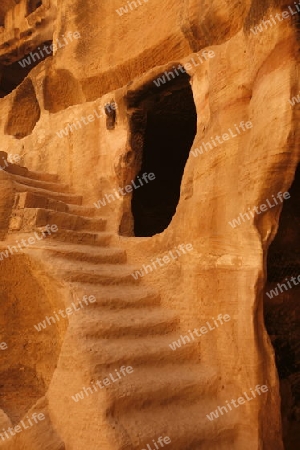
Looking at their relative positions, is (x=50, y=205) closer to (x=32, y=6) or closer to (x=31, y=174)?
(x=31, y=174)

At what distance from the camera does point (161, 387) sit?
355cm

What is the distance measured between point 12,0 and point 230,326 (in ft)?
37.9

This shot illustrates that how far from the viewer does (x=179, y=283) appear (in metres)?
4.50

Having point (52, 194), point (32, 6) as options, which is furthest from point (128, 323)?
point (32, 6)

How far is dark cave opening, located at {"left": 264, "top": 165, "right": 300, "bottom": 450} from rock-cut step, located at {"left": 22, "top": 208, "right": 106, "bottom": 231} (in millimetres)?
2389

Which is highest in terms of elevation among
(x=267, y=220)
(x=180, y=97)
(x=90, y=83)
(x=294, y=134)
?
(x=90, y=83)

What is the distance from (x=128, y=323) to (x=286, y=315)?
1794 millimetres

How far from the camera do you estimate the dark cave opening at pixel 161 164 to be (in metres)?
7.91

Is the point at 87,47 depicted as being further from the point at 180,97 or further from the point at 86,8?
the point at 180,97

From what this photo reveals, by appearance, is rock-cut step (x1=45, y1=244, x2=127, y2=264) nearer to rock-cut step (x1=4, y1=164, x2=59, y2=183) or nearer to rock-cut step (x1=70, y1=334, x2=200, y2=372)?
rock-cut step (x1=70, y1=334, x2=200, y2=372)

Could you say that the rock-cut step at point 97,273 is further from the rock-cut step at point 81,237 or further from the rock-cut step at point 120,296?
the rock-cut step at point 81,237

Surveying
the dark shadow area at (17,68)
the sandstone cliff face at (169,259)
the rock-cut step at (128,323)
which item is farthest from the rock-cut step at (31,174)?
the dark shadow area at (17,68)

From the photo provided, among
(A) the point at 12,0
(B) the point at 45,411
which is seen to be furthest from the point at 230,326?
(A) the point at 12,0

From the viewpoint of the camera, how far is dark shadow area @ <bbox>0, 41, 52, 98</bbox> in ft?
40.0
